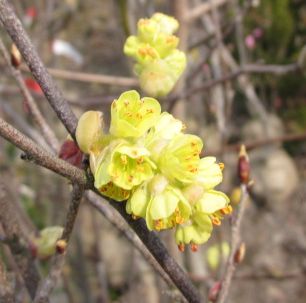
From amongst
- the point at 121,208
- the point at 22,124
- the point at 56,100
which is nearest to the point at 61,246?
the point at 121,208

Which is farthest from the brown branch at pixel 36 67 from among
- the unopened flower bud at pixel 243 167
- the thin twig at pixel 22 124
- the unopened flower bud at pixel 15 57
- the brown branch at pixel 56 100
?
the thin twig at pixel 22 124

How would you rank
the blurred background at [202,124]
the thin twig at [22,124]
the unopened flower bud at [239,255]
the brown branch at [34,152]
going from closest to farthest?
the brown branch at [34,152]
the unopened flower bud at [239,255]
the thin twig at [22,124]
the blurred background at [202,124]

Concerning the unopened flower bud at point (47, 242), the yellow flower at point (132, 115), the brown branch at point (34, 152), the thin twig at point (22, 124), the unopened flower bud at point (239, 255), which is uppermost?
the brown branch at point (34, 152)

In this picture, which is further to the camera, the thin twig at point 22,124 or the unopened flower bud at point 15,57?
the thin twig at point 22,124

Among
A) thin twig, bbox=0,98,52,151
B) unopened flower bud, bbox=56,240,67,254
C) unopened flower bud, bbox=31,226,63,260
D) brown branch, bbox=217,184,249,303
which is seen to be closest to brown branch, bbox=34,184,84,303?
unopened flower bud, bbox=56,240,67,254

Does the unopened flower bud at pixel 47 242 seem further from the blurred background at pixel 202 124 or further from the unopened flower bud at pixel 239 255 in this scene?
the unopened flower bud at pixel 239 255

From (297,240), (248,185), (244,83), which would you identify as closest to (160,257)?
(248,185)

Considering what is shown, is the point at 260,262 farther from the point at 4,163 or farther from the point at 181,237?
the point at 181,237
